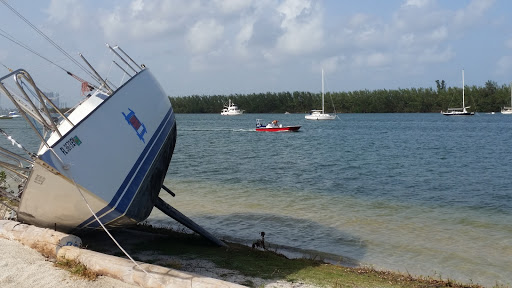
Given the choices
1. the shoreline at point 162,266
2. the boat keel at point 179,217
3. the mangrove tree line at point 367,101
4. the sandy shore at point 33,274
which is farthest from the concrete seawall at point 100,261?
the mangrove tree line at point 367,101

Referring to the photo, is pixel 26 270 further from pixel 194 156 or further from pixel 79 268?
pixel 194 156

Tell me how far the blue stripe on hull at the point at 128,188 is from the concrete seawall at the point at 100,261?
0.46 meters

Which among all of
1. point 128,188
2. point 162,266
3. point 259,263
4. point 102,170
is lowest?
point 259,263

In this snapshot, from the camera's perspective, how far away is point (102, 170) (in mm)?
6922

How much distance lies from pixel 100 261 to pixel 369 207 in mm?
10137

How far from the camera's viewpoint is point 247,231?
468 inches

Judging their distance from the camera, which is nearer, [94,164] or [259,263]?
[94,164]

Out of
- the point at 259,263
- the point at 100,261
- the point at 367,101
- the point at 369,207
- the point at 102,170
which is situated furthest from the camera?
the point at 367,101

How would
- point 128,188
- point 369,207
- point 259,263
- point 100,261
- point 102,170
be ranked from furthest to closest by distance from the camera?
1. point 369,207
2. point 259,263
3. point 128,188
4. point 102,170
5. point 100,261

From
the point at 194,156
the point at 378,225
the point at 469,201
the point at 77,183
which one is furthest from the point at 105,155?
the point at 194,156

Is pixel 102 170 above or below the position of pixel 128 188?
above

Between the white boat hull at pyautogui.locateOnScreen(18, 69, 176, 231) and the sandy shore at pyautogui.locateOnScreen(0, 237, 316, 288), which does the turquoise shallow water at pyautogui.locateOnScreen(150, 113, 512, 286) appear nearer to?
the sandy shore at pyautogui.locateOnScreen(0, 237, 316, 288)

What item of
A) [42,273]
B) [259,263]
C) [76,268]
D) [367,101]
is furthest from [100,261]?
[367,101]

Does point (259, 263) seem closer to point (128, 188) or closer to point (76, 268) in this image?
point (128, 188)
